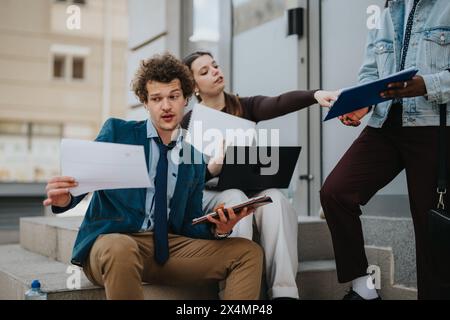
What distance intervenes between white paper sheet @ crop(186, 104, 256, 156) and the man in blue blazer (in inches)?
14.6

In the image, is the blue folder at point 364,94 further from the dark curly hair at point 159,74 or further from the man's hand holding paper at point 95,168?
the man's hand holding paper at point 95,168

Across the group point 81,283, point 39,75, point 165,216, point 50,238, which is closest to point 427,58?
point 165,216

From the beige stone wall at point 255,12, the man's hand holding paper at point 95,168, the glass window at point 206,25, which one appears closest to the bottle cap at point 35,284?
the man's hand holding paper at point 95,168

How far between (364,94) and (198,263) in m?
1.00

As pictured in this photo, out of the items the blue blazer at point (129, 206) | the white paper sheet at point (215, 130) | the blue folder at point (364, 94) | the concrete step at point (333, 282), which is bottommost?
the concrete step at point (333, 282)

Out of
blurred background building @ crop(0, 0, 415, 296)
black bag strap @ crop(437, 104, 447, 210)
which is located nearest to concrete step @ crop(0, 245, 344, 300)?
blurred background building @ crop(0, 0, 415, 296)

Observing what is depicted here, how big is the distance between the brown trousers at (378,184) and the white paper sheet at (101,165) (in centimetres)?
97

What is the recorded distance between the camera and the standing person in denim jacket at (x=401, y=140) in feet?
8.44

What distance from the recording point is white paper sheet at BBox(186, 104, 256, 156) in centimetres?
313

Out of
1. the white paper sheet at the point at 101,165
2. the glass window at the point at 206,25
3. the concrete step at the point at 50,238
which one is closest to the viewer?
the white paper sheet at the point at 101,165

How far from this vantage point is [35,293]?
8.78 ft

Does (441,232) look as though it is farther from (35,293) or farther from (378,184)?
(35,293)
